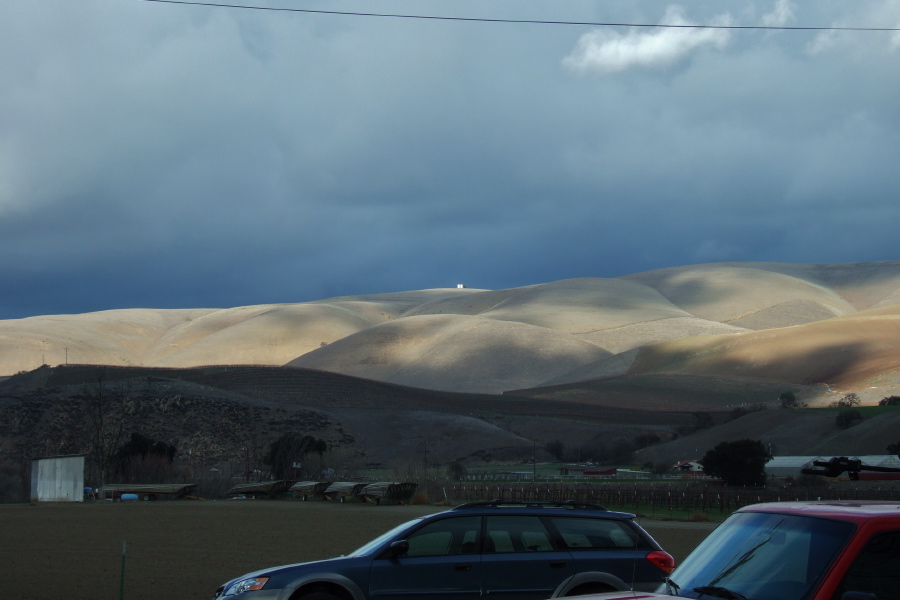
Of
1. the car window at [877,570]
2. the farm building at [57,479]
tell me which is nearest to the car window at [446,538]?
the car window at [877,570]

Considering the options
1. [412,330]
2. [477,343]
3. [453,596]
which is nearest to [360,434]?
[453,596]

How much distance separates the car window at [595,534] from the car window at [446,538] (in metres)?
0.95

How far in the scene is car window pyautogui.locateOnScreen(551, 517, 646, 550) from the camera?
10.5 m

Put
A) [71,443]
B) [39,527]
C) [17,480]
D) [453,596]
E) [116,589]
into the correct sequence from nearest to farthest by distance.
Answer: [453,596]
[116,589]
[39,527]
[17,480]
[71,443]

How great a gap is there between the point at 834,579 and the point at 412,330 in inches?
7589

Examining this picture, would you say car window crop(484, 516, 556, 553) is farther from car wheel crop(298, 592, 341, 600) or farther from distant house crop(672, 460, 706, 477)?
distant house crop(672, 460, 706, 477)

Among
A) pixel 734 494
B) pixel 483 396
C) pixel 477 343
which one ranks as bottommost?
pixel 734 494

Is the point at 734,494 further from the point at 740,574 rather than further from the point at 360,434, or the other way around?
the point at 360,434

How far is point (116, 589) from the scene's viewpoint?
49.9 ft

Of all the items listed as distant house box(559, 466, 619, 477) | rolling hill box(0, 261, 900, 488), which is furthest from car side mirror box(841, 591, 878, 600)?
rolling hill box(0, 261, 900, 488)

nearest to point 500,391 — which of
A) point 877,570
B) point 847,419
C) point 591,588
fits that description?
point 847,419

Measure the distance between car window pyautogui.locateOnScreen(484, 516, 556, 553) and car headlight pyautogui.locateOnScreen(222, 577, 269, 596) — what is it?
2385 mm

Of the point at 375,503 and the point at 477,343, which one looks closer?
the point at 375,503

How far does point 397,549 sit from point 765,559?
5063 mm
